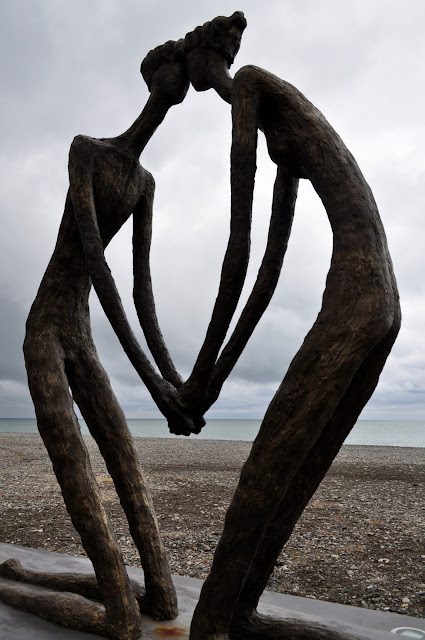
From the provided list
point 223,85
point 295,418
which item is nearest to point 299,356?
point 295,418

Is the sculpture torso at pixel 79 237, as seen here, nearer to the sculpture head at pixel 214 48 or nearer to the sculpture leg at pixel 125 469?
the sculpture leg at pixel 125 469

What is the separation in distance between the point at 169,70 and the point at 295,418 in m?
2.34

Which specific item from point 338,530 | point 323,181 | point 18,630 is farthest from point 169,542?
point 323,181

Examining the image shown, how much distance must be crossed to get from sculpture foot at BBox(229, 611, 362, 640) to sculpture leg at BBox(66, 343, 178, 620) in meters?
0.57

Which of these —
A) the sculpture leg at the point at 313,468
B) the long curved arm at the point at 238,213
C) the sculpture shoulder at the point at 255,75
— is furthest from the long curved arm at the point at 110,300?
the sculpture shoulder at the point at 255,75

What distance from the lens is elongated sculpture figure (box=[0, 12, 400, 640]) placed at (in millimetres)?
2301

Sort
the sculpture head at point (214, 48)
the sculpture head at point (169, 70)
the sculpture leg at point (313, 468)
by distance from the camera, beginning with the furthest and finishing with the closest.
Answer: the sculpture head at point (169, 70), the sculpture head at point (214, 48), the sculpture leg at point (313, 468)

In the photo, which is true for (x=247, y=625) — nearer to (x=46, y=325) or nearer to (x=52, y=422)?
(x=52, y=422)

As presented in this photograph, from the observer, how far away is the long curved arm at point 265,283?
2.83m

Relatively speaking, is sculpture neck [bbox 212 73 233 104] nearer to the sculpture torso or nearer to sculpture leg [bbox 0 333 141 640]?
the sculpture torso

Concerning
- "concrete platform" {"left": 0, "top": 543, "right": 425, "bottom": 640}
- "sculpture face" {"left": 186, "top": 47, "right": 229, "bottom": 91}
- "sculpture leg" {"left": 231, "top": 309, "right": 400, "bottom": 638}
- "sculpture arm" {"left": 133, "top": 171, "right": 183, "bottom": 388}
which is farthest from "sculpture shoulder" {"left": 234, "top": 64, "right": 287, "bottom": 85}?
"concrete platform" {"left": 0, "top": 543, "right": 425, "bottom": 640}

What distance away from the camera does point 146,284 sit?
3.65m

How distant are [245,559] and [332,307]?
3.87 feet

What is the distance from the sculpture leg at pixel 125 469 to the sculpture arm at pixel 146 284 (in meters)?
0.38
